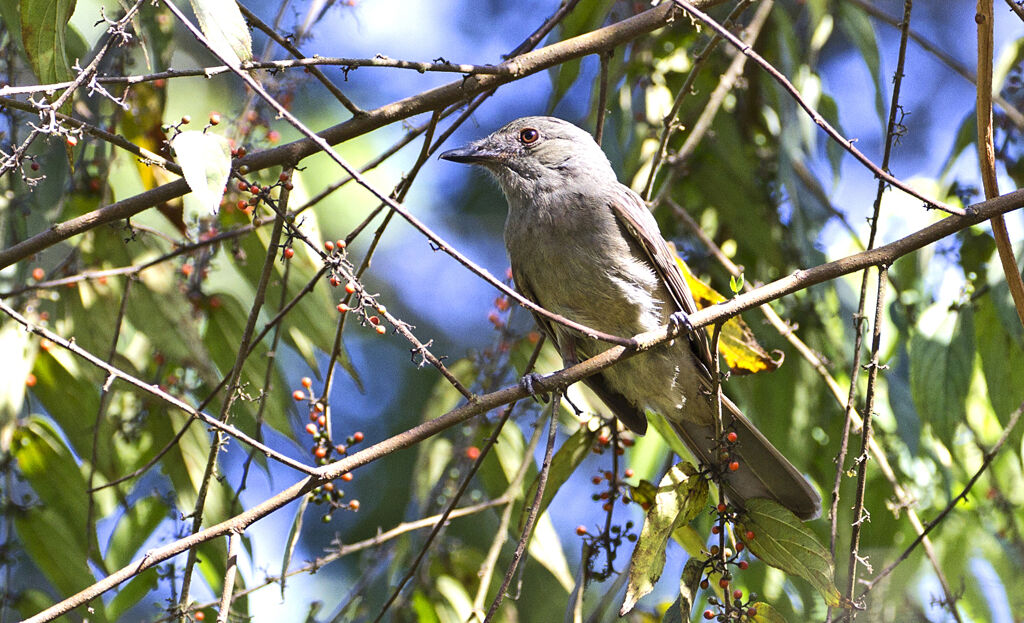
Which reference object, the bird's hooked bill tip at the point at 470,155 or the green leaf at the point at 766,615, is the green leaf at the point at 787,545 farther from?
the bird's hooked bill tip at the point at 470,155

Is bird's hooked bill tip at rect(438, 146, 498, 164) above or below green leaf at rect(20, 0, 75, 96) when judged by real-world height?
above

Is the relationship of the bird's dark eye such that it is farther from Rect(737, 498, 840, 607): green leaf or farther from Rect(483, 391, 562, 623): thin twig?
Rect(737, 498, 840, 607): green leaf

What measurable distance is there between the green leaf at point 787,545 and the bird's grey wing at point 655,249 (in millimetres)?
846

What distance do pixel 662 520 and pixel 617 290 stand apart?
3.62 ft

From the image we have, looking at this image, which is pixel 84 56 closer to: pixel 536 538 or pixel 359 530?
pixel 536 538

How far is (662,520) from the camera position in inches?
90.7

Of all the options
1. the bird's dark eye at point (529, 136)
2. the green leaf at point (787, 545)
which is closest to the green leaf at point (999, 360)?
the green leaf at point (787, 545)

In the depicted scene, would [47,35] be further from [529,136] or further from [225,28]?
[529,136]

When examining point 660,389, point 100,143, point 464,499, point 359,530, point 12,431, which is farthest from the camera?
point 359,530

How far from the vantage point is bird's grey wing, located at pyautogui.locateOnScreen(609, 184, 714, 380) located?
314 cm

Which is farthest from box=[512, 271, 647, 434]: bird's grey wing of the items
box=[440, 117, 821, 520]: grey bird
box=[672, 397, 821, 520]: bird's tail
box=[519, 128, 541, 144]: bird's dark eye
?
box=[519, 128, 541, 144]: bird's dark eye

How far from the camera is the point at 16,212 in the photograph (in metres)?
2.96

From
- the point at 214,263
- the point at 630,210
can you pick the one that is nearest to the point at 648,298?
the point at 630,210

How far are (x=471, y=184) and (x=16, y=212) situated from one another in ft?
15.7
